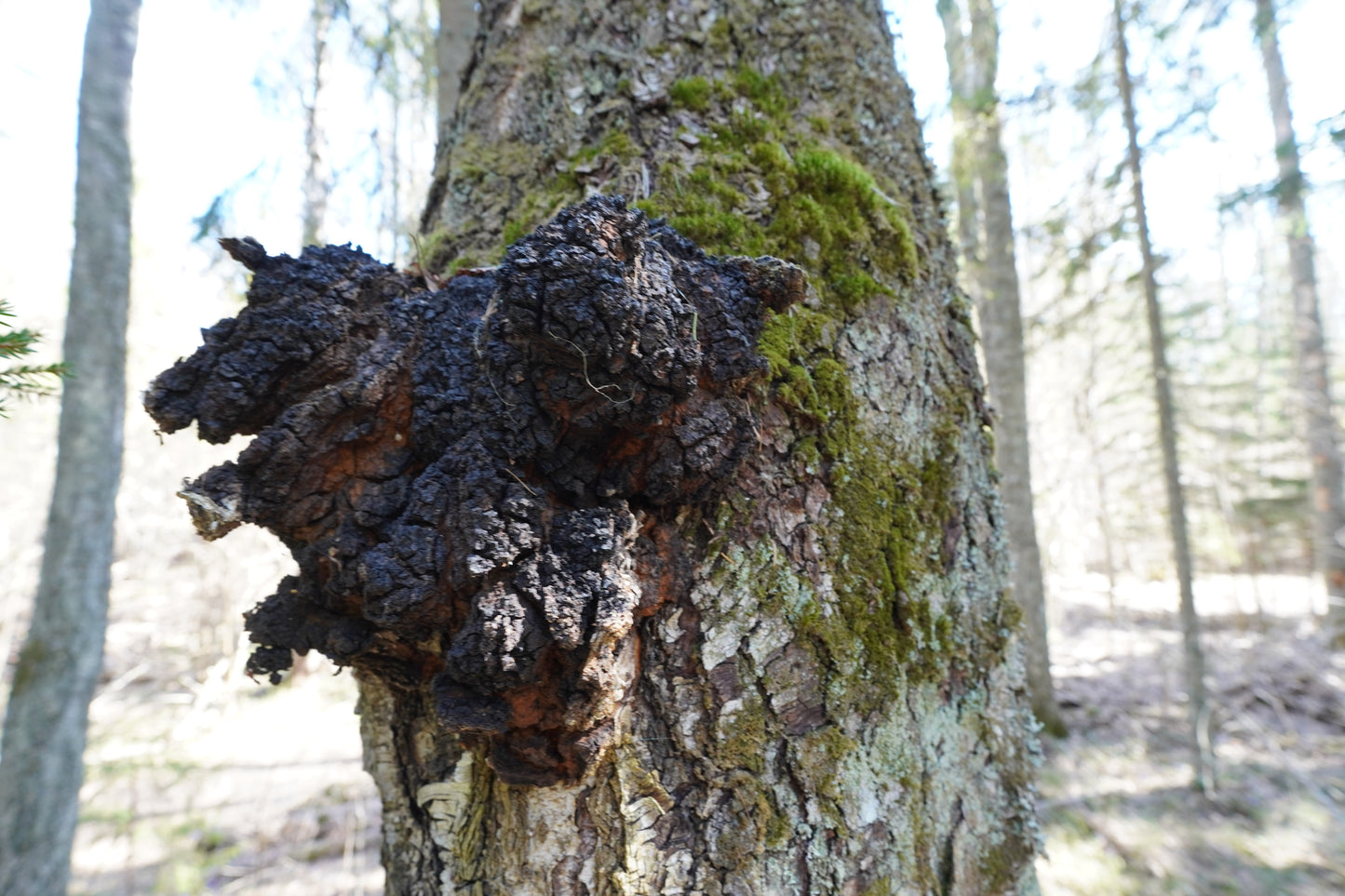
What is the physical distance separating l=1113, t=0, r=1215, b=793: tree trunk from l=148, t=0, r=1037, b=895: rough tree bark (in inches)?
223

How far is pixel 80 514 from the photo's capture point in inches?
156

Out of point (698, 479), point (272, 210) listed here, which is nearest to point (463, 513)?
point (698, 479)

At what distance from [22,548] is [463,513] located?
16587 mm

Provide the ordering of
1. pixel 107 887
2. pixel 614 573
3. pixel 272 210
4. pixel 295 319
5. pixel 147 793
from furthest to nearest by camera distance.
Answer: pixel 272 210
pixel 147 793
pixel 107 887
pixel 295 319
pixel 614 573

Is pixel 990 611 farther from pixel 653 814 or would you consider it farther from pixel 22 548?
pixel 22 548

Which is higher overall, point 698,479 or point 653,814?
point 698,479

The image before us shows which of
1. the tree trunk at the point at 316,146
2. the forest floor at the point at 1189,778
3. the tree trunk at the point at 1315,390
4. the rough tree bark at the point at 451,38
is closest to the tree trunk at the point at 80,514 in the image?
the rough tree bark at the point at 451,38

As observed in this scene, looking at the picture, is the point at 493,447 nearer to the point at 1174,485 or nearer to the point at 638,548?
the point at 638,548

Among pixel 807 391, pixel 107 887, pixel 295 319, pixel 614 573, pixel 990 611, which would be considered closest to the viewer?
pixel 614 573

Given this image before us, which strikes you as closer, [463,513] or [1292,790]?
[463,513]

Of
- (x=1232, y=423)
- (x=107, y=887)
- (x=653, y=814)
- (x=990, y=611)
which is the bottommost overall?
(x=107, y=887)

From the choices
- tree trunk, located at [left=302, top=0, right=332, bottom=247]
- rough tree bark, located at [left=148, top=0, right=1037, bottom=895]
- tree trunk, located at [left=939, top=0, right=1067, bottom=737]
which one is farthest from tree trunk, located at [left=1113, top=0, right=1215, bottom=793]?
tree trunk, located at [left=302, top=0, right=332, bottom=247]

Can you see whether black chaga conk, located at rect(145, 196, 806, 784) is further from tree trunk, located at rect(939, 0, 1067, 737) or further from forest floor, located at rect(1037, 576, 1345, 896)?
tree trunk, located at rect(939, 0, 1067, 737)

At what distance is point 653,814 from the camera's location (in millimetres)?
1062
